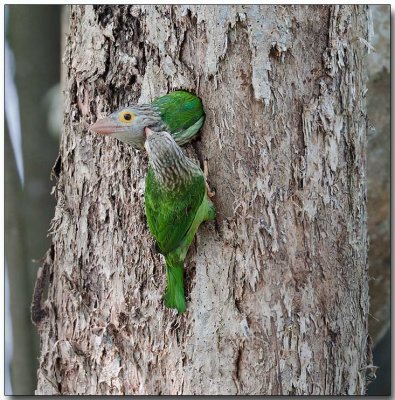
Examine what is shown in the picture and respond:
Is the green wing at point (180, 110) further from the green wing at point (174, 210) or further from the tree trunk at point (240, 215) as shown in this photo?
the green wing at point (174, 210)

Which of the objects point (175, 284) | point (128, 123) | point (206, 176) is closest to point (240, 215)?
point (206, 176)

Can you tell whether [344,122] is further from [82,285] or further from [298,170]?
[82,285]

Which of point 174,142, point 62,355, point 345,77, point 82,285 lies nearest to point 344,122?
point 345,77

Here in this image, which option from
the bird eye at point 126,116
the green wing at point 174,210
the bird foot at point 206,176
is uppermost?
the bird eye at point 126,116

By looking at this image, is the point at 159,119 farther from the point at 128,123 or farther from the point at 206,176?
the point at 206,176

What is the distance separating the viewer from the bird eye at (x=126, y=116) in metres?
1.91

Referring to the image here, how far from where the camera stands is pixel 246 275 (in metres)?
1.92

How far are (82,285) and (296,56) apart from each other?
1031 mm

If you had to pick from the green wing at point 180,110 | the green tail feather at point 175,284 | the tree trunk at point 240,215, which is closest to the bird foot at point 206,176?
the tree trunk at point 240,215

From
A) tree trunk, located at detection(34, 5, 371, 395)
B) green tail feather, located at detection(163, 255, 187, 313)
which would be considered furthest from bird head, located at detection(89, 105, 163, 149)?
green tail feather, located at detection(163, 255, 187, 313)

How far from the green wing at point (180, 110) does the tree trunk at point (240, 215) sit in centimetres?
4

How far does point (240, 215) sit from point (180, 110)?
14.6 inches

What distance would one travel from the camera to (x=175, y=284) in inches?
76.4

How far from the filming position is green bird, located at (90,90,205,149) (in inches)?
75.4
